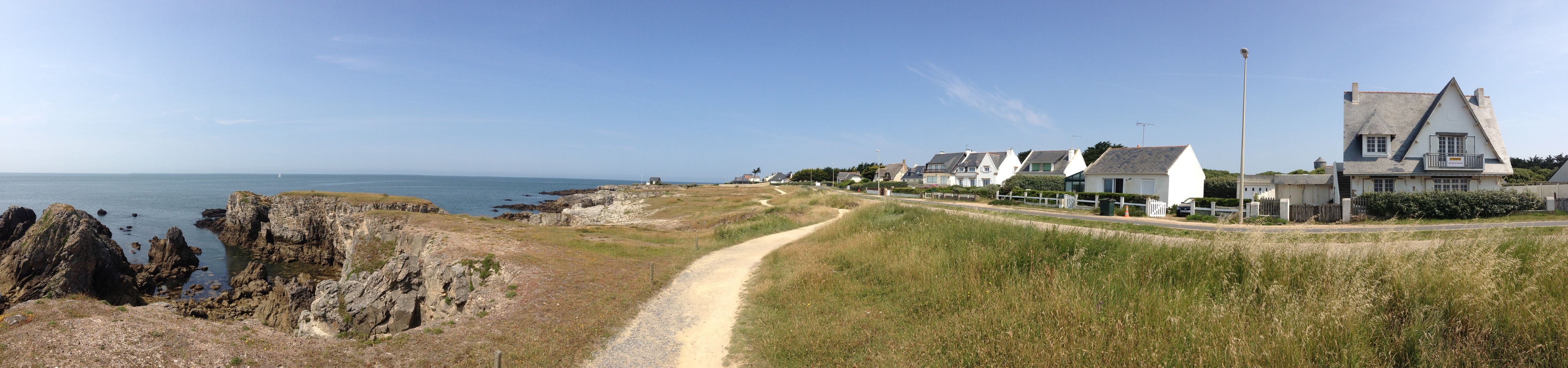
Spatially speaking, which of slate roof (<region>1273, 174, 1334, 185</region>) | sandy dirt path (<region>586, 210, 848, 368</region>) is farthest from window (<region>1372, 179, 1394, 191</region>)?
sandy dirt path (<region>586, 210, 848, 368</region>)

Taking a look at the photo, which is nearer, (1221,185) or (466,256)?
(466,256)

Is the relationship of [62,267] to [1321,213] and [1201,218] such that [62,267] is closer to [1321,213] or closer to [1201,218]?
[1201,218]

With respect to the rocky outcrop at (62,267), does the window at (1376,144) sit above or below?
above

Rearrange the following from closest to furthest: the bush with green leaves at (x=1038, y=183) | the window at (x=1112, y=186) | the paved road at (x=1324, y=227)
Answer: the paved road at (x=1324, y=227) < the window at (x=1112, y=186) < the bush with green leaves at (x=1038, y=183)

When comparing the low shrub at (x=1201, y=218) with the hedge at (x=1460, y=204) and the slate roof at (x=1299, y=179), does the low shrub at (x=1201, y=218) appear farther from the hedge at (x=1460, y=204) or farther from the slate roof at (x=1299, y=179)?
the slate roof at (x=1299, y=179)

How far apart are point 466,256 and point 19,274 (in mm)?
21276

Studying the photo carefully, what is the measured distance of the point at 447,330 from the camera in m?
10.2

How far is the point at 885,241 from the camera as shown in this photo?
15133mm

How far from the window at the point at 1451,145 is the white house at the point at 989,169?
158 feet

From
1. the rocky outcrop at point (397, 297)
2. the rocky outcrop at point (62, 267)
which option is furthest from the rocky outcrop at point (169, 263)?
the rocky outcrop at point (397, 297)

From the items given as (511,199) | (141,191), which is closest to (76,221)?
(511,199)

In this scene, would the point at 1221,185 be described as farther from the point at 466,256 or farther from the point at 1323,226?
the point at 466,256

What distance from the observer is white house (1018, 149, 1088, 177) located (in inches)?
2584

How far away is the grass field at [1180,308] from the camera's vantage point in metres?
5.24
